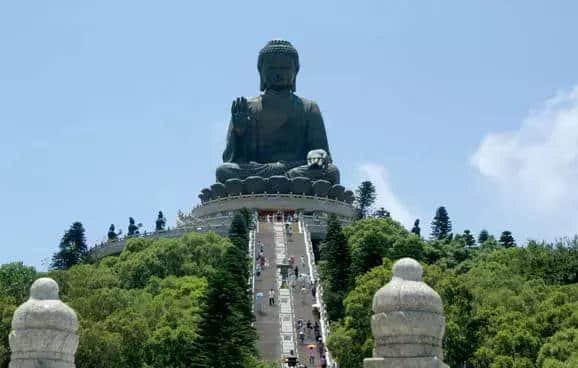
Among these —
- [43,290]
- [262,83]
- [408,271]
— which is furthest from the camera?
[262,83]

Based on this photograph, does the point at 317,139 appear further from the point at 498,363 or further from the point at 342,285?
the point at 498,363

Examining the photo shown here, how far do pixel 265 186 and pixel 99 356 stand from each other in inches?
1171

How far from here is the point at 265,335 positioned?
3384 centimetres

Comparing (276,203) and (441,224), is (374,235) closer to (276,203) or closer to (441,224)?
(276,203)

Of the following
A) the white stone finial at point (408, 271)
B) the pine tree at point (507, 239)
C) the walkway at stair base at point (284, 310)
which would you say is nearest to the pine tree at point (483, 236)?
the pine tree at point (507, 239)

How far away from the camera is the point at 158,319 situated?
31.5 meters

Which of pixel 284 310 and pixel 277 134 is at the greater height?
pixel 277 134

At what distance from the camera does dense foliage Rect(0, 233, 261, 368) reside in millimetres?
Answer: 27375

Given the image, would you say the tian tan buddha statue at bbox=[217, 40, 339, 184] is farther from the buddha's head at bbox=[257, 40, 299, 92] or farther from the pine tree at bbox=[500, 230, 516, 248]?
the pine tree at bbox=[500, 230, 516, 248]

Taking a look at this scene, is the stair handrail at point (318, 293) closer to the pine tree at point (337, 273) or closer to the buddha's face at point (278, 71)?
the pine tree at point (337, 273)

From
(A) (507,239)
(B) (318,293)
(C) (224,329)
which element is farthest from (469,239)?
(C) (224,329)

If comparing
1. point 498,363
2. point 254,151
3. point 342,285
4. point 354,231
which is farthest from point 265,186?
point 498,363

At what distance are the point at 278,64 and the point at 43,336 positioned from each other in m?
48.7

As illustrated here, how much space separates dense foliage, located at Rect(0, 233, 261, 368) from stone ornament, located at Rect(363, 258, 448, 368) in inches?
623
